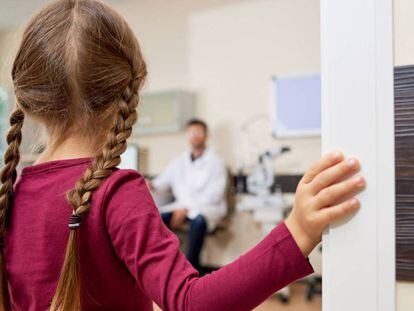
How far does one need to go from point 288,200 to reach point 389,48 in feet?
9.66

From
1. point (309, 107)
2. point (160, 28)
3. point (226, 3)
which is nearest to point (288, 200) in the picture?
point (309, 107)

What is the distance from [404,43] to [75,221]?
47 cm

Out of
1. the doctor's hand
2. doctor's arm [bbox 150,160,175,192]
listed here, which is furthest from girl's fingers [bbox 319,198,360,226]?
doctor's arm [bbox 150,160,175,192]

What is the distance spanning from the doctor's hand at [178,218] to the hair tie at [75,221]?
9.28 ft

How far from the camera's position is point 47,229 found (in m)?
0.63

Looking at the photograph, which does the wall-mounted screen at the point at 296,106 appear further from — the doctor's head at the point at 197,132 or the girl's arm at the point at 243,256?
the girl's arm at the point at 243,256

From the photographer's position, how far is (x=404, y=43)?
1.60ft

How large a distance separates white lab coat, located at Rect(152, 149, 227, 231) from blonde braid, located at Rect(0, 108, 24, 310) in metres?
2.67

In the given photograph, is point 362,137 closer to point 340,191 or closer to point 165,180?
point 340,191

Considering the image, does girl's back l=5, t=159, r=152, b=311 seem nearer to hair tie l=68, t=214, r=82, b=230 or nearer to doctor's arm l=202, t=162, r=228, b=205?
hair tie l=68, t=214, r=82, b=230

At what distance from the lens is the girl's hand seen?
492 millimetres

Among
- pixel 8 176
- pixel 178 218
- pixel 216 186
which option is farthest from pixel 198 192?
pixel 8 176

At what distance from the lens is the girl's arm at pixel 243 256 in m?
0.50

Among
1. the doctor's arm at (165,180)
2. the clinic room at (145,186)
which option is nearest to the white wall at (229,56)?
the doctor's arm at (165,180)
